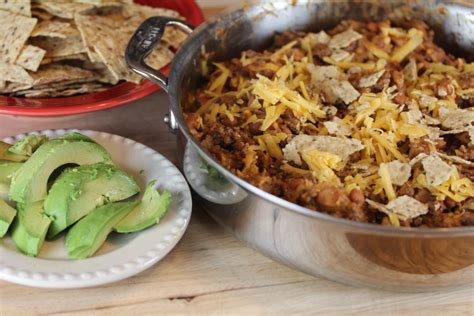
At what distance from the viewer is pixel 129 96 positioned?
Answer: 2.09m

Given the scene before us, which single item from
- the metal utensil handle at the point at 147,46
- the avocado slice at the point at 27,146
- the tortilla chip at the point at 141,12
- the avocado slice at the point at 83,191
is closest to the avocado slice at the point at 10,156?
the avocado slice at the point at 27,146

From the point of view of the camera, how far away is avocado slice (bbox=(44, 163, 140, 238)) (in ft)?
5.06

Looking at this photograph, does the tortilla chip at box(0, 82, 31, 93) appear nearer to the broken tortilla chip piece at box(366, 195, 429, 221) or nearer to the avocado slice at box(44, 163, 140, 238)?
the avocado slice at box(44, 163, 140, 238)

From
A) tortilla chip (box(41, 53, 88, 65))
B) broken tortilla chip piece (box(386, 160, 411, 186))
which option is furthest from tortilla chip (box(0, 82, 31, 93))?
broken tortilla chip piece (box(386, 160, 411, 186))

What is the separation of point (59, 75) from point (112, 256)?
0.80 metres

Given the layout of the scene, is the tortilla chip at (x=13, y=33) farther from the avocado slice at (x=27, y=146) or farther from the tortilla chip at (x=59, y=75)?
the avocado slice at (x=27, y=146)

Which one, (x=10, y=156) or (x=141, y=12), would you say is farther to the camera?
(x=141, y=12)

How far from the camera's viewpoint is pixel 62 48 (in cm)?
222

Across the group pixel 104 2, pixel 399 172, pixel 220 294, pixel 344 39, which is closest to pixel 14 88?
pixel 104 2

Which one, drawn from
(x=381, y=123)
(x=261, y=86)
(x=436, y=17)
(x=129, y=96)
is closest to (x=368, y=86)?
(x=381, y=123)

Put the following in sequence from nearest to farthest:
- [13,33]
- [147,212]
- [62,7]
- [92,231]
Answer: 1. [92,231]
2. [147,212]
3. [13,33]
4. [62,7]

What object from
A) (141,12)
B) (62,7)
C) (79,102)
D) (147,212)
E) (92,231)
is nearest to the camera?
(92,231)

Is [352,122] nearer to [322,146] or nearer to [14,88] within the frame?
[322,146]

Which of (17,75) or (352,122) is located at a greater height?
(17,75)
